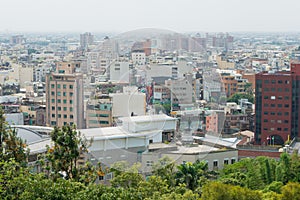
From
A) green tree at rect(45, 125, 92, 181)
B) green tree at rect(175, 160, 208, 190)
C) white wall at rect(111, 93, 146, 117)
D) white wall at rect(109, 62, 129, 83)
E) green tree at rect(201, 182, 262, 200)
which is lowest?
green tree at rect(175, 160, 208, 190)

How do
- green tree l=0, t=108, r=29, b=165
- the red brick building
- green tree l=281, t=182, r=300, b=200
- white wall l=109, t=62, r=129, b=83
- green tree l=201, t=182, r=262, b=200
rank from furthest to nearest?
the red brick building → green tree l=281, t=182, r=300, b=200 → green tree l=201, t=182, r=262, b=200 → green tree l=0, t=108, r=29, b=165 → white wall l=109, t=62, r=129, b=83

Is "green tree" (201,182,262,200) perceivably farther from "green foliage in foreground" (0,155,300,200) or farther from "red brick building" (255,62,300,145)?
"red brick building" (255,62,300,145)

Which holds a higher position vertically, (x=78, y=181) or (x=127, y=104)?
(x=127, y=104)


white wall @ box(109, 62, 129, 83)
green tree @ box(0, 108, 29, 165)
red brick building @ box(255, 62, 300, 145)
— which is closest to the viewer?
white wall @ box(109, 62, 129, 83)

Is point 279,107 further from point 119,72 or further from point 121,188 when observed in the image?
point 119,72

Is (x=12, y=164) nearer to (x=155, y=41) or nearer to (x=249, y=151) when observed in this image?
(x=155, y=41)

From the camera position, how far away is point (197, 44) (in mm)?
2182

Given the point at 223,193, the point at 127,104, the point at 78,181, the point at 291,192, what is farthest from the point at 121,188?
the point at 291,192

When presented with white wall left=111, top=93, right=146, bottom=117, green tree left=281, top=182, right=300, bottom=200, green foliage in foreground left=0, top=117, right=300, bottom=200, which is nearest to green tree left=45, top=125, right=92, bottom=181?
green foliage in foreground left=0, top=117, right=300, bottom=200

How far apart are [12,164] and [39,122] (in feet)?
26.6

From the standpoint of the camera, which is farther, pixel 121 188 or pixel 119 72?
pixel 121 188

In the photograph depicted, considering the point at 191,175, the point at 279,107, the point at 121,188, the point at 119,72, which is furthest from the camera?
the point at 279,107

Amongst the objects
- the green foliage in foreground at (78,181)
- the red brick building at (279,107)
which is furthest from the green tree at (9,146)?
the red brick building at (279,107)

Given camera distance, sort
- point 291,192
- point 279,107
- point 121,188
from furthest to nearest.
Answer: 1. point 279,107
2. point 291,192
3. point 121,188
